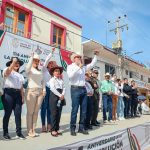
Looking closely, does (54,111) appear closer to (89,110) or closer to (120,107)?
(89,110)

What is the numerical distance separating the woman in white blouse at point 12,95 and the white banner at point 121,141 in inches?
56.4

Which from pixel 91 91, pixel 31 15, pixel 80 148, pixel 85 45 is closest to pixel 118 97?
pixel 91 91

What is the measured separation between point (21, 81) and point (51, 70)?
790 millimetres

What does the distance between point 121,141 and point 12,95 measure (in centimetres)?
218

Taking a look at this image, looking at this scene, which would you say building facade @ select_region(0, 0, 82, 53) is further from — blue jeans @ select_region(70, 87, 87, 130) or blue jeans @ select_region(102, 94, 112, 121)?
blue jeans @ select_region(70, 87, 87, 130)

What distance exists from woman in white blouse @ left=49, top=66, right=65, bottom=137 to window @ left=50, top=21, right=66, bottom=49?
1021cm

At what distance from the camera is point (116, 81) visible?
27.6 feet

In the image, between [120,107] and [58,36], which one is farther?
[58,36]

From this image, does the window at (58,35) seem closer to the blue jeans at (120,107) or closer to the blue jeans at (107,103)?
the blue jeans at (120,107)

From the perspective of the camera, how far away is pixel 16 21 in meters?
13.4

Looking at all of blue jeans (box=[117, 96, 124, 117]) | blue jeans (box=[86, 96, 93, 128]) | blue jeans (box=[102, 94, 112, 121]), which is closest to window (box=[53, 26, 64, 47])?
blue jeans (box=[117, 96, 124, 117])

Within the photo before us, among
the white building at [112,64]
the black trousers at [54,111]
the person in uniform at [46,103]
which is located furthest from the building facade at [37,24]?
the black trousers at [54,111]

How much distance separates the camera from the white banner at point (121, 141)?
11.2ft

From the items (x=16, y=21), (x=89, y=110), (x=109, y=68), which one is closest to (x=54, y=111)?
(x=89, y=110)
